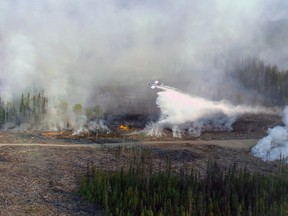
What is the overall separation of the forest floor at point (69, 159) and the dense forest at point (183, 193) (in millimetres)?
1076

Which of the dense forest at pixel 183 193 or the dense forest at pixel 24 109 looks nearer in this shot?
the dense forest at pixel 183 193

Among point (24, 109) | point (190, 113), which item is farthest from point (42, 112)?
point (190, 113)

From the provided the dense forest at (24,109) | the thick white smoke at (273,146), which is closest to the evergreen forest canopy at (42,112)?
the dense forest at (24,109)

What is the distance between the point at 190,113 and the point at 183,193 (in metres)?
29.1

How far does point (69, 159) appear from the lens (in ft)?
94.3

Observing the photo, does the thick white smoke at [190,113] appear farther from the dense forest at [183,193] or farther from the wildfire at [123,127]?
the dense forest at [183,193]

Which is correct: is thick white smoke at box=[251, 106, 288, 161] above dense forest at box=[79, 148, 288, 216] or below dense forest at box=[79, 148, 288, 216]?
above

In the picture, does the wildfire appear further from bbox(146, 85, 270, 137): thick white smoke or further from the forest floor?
the forest floor

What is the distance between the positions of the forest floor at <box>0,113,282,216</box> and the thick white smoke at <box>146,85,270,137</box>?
360 centimetres

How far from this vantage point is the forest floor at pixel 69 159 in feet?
69.8

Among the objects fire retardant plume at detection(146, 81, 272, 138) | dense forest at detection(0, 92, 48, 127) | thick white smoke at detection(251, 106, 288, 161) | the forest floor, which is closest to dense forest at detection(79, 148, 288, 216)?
the forest floor

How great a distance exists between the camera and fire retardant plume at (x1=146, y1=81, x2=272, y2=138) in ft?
156

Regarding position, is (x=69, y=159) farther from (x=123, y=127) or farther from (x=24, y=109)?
(x=24, y=109)

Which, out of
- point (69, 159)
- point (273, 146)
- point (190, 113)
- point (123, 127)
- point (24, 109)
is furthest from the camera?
point (190, 113)
